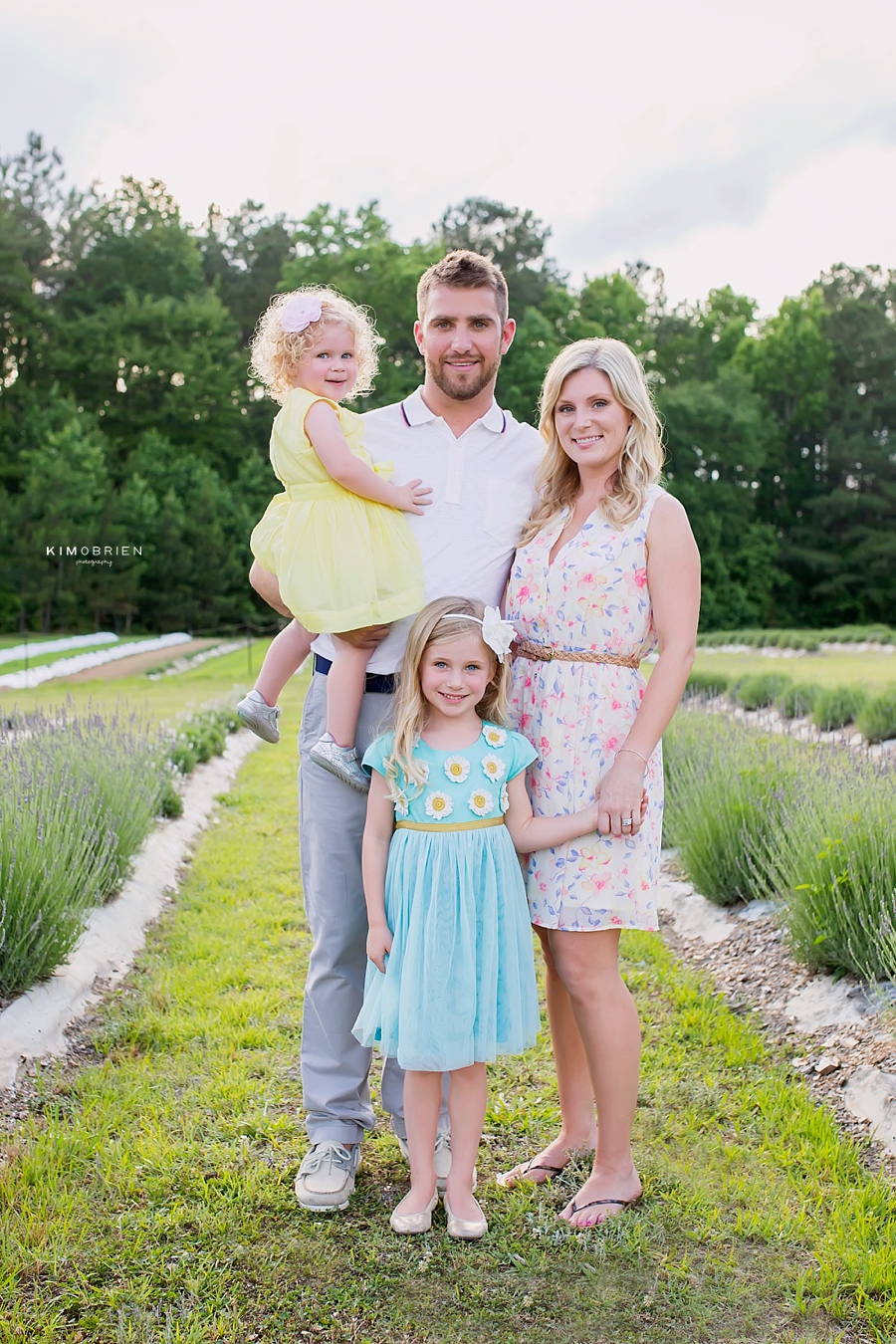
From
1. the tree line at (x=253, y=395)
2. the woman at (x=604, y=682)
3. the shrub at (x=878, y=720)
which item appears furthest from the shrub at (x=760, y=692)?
the tree line at (x=253, y=395)

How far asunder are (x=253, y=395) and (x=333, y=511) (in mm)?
35724

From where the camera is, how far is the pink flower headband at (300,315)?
3.12 m

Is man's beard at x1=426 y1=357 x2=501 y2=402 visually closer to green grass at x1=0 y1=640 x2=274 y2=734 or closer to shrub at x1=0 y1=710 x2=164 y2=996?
shrub at x1=0 y1=710 x2=164 y2=996

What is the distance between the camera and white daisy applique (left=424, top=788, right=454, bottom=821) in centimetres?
273

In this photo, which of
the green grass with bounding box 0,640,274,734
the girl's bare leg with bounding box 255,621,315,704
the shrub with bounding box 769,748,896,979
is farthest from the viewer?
the green grass with bounding box 0,640,274,734

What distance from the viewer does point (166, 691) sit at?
50.4 feet

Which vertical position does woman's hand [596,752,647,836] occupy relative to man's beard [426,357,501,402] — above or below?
below

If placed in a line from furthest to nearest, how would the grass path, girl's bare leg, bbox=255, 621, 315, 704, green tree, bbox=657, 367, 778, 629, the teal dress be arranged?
green tree, bbox=657, 367, 778, 629
girl's bare leg, bbox=255, 621, 315, 704
the teal dress
the grass path

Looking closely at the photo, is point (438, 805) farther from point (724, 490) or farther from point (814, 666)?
point (724, 490)

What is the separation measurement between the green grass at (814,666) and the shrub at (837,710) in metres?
1.60

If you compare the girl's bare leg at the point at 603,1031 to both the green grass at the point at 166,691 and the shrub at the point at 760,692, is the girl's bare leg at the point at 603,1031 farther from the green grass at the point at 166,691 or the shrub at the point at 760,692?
the shrub at the point at 760,692

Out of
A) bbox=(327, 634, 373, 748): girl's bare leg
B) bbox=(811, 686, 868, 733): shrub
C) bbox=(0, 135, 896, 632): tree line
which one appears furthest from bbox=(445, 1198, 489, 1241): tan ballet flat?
bbox=(0, 135, 896, 632): tree line

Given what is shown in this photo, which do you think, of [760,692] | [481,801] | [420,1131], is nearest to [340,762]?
[481,801]

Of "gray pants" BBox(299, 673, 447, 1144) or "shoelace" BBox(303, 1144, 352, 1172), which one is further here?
"gray pants" BBox(299, 673, 447, 1144)
